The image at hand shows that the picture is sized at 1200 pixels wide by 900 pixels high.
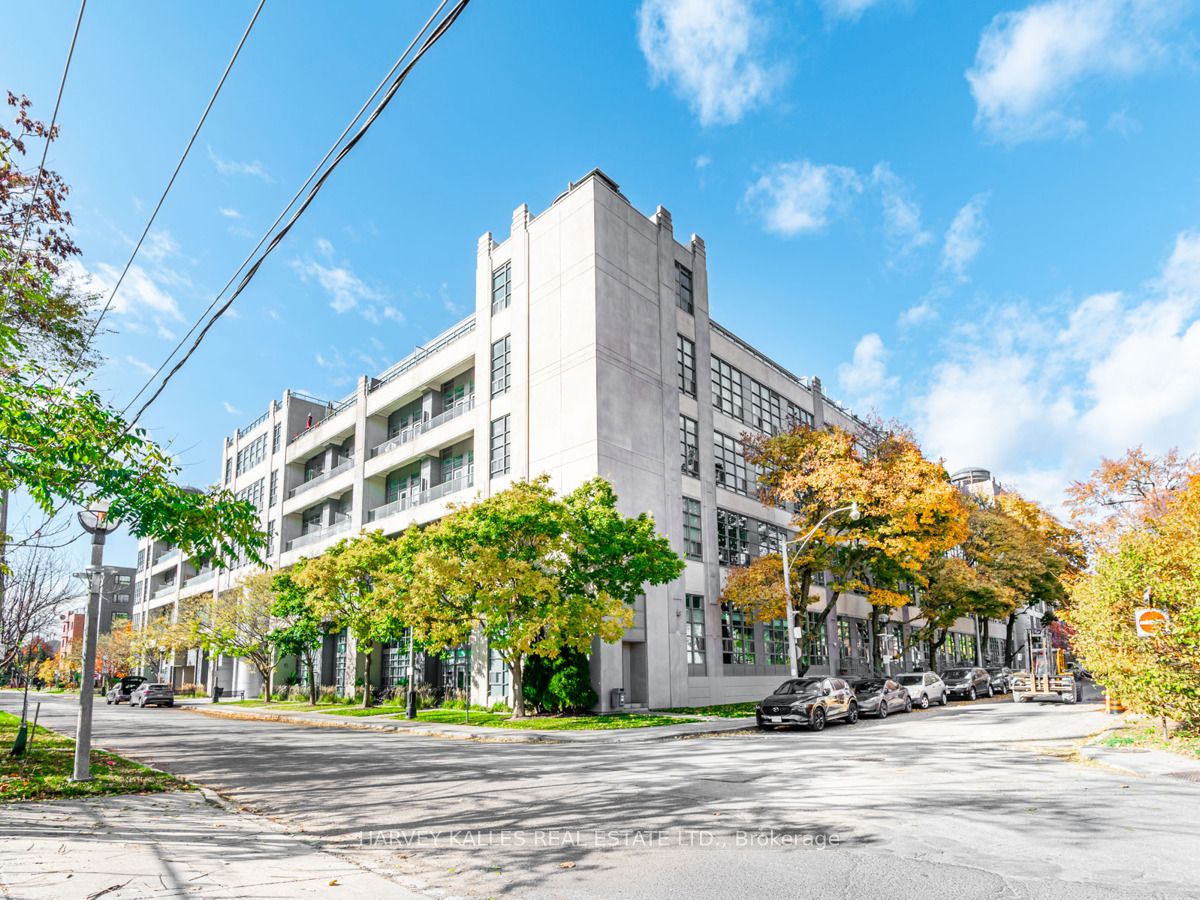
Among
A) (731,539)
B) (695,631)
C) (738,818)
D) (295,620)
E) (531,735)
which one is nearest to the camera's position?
(738,818)

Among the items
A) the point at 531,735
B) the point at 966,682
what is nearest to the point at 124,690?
the point at 531,735

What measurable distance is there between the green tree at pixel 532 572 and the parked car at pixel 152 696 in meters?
30.0

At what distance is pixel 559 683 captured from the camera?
27.9 meters

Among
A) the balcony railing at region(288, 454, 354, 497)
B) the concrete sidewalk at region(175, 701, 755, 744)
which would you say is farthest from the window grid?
the balcony railing at region(288, 454, 354, 497)

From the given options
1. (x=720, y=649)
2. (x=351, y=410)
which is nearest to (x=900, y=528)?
(x=720, y=649)

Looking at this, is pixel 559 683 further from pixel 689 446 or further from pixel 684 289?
pixel 684 289

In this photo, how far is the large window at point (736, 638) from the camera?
36.9 m

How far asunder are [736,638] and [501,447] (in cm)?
1400

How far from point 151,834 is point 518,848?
13.1 feet

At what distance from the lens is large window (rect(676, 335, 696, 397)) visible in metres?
38.2

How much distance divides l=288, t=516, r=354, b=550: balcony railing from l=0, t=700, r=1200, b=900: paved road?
3016cm

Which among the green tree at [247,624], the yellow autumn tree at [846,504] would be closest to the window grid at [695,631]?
the yellow autumn tree at [846,504]

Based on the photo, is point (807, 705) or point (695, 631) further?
point (695, 631)

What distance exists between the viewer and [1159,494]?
145 feet
